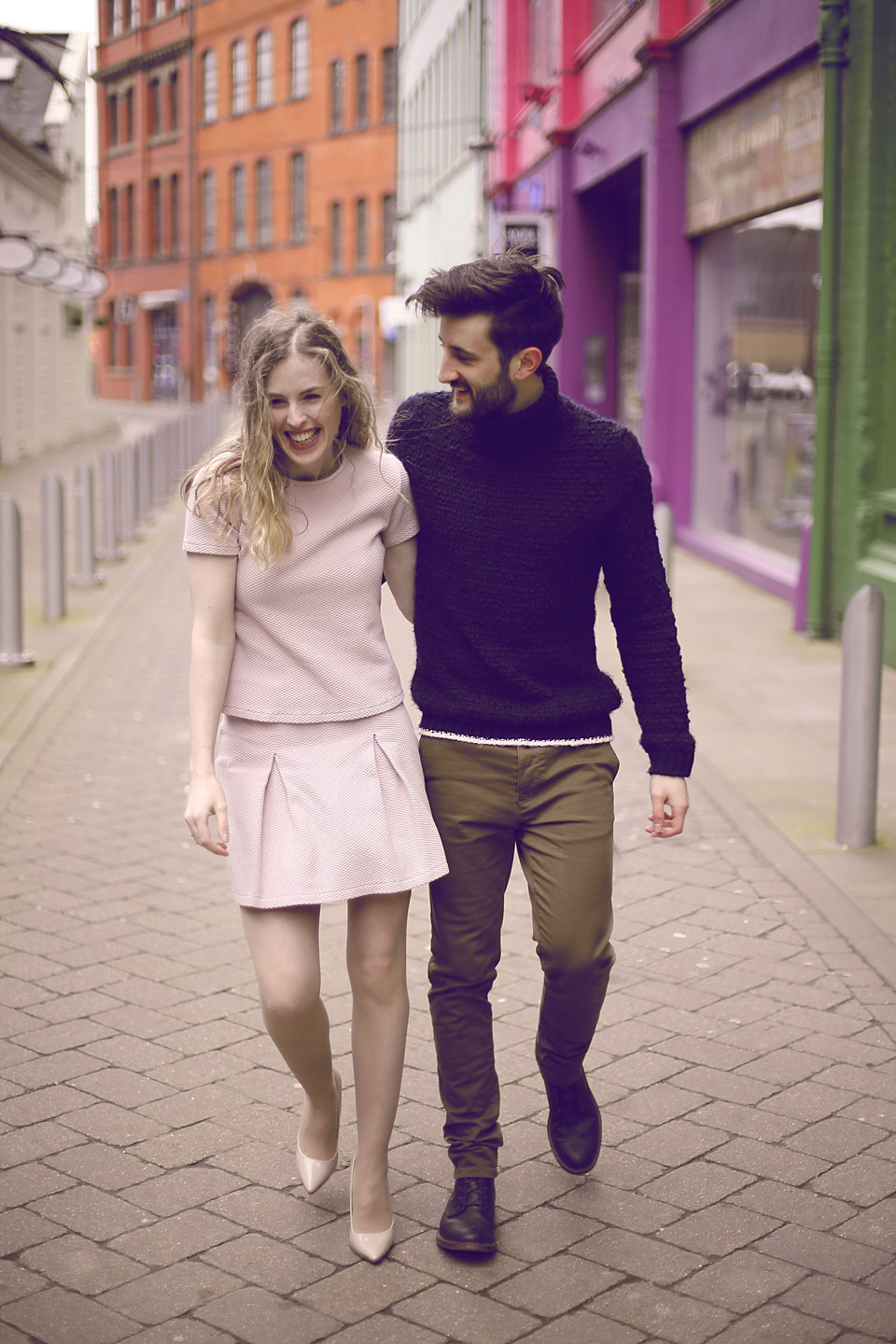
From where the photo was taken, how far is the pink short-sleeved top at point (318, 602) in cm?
303

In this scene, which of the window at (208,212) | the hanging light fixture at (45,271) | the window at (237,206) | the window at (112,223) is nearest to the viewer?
the hanging light fixture at (45,271)

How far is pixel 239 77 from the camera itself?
55.4 meters

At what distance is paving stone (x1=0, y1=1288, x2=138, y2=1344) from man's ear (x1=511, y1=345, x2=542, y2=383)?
1.81m

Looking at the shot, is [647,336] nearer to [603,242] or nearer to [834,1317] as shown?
[603,242]

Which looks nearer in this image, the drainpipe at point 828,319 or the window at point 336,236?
the drainpipe at point 828,319

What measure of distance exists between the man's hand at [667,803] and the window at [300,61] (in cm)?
5232

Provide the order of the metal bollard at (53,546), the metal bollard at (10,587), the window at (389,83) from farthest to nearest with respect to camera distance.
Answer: the window at (389,83)
the metal bollard at (53,546)
the metal bollard at (10,587)

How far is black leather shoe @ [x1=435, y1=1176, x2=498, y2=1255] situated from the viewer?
10.3 feet

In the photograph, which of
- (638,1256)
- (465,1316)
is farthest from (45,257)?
(465,1316)

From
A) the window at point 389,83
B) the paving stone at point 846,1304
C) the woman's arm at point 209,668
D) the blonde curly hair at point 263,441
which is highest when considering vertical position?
the window at point 389,83

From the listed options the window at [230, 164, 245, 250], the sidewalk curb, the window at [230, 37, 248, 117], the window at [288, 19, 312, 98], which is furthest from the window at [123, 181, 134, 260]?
the sidewalk curb

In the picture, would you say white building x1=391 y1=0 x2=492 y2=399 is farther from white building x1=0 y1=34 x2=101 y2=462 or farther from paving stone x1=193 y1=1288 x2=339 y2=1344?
paving stone x1=193 y1=1288 x2=339 y2=1344

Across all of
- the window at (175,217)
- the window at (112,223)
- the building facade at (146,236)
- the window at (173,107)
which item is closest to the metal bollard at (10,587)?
the building facade at (146,236)

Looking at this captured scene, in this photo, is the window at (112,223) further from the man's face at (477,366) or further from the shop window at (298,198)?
the man's face at (477,366)
